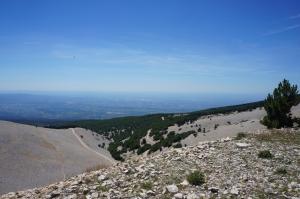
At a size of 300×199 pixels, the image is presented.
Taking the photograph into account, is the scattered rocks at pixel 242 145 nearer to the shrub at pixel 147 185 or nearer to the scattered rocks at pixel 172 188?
the scattered rocks at pixel 172 188

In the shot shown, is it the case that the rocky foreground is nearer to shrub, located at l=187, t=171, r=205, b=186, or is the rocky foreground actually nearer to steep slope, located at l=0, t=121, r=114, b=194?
shrub, located at l=187, t=171, r=205, b=186

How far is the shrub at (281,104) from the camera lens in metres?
29.6

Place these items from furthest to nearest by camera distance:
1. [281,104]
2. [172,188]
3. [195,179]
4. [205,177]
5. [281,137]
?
[281,104], [281,137], [205,177], [195,179], [172,188]

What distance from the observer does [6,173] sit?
31453mm

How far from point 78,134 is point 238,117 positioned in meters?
34.7

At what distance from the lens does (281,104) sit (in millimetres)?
30219

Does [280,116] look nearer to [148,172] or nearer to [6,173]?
[148,172]

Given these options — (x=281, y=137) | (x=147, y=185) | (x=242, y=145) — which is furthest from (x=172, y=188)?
(x=281, y=137)

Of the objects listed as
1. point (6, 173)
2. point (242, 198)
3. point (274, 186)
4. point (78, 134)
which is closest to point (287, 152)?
point (274, 186)

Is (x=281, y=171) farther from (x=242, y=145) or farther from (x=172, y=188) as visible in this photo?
(x=172, y=188)

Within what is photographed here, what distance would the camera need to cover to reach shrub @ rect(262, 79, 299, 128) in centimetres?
2964

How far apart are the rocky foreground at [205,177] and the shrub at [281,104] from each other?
12.1 m

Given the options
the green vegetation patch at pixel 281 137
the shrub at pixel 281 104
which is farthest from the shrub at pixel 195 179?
the shrub at pixel 281 104

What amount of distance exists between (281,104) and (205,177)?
19.1m
